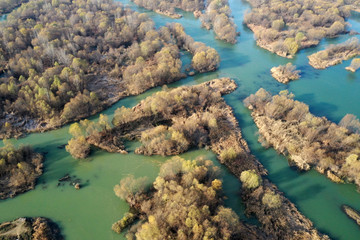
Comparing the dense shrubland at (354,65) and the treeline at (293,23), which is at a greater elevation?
the treeline at (293,23)

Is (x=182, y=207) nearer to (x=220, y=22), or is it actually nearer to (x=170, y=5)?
(x=220, y=22)

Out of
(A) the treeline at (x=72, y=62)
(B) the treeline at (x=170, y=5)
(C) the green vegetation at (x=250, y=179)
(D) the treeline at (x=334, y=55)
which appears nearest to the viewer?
(C) the green vegetation at (x=250, y=179)

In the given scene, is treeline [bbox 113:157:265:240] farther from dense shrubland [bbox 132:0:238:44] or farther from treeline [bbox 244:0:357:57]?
dense shrubland [bbox 132:0:238:44]

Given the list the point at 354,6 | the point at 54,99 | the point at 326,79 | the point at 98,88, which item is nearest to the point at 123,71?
the point at 98,88

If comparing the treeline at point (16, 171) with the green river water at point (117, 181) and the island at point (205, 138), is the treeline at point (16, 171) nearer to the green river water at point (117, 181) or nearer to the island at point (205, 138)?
the green river water at point (117, 181)

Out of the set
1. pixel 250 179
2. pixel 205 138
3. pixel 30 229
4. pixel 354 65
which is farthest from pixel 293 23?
pixel 30 229

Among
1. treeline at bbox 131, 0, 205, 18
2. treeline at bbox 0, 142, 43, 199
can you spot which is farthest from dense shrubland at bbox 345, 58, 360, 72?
treeline at bbox 0, 142, 43, 199

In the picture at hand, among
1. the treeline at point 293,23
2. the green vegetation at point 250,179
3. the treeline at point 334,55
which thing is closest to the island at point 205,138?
the green vegetation at point 250,179
